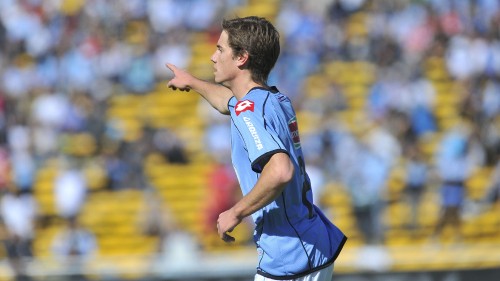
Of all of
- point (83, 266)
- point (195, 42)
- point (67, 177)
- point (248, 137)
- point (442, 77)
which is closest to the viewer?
point (248, 137)

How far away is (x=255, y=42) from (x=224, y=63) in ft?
0.68

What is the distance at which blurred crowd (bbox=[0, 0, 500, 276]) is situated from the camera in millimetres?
13109

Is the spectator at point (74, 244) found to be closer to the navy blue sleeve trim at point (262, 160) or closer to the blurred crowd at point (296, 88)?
the blurred crowd at point (296, 88)

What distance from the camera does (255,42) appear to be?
4914 mm

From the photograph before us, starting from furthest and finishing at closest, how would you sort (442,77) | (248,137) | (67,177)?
(442,77)
(67,177)
(248,137)

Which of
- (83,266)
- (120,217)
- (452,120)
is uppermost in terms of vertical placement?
(452,120)

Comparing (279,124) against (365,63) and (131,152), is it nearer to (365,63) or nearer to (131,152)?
(131,152)

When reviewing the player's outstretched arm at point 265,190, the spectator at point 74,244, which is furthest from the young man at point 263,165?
A: the spectator at point 74,244

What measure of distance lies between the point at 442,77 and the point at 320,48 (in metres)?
1.89

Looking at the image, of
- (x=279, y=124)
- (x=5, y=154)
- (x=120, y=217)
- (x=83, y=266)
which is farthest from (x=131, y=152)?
(x=279, y=124)

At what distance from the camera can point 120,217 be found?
1445 centimetres

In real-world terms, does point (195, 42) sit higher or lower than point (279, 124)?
higher

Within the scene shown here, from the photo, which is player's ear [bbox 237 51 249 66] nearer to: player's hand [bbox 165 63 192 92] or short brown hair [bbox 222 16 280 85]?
short brown hair [bbox 222 16 280 85]

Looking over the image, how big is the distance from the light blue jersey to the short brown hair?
0.42ft
